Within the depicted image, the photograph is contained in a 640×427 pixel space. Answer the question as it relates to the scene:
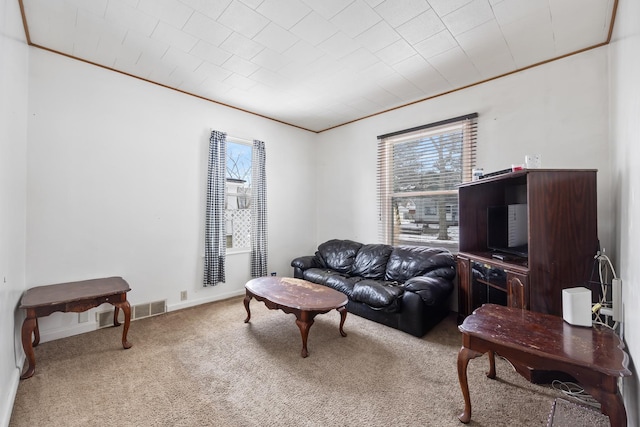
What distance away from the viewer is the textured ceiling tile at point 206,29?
2092 millimetres

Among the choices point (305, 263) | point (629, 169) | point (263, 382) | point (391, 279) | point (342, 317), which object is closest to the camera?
point (629, 169)

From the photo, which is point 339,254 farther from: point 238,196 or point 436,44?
point 436,44

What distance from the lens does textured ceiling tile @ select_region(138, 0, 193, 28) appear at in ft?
6.35

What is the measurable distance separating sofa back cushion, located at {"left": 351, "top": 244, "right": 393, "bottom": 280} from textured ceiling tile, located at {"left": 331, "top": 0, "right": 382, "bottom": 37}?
8.20ft

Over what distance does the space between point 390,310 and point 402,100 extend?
2650 mm

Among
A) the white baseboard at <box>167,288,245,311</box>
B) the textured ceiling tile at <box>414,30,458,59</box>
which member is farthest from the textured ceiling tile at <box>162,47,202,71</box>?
the white baseboard at <box>167,288,245,311</box>

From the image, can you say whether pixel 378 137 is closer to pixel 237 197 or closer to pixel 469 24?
pixel 469 24

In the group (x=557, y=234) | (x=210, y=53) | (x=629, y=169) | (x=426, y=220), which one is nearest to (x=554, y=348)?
(x=557, y=234)

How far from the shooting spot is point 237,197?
3.94 metres

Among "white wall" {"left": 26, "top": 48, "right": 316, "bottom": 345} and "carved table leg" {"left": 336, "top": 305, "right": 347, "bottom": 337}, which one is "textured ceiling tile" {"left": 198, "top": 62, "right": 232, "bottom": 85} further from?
"carved table leg" {"left": 336, "top": 305, "right": 347, "bottom": 337}

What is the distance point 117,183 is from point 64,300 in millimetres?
1275

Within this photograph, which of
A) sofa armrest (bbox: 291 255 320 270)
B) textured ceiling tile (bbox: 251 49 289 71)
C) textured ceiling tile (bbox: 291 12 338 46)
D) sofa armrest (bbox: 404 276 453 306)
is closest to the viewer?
textured ceiling tile (bbox: 291 12 338 46)

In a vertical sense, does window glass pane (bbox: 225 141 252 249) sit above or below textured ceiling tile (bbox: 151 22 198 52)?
below

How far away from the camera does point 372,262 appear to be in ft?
11.8
